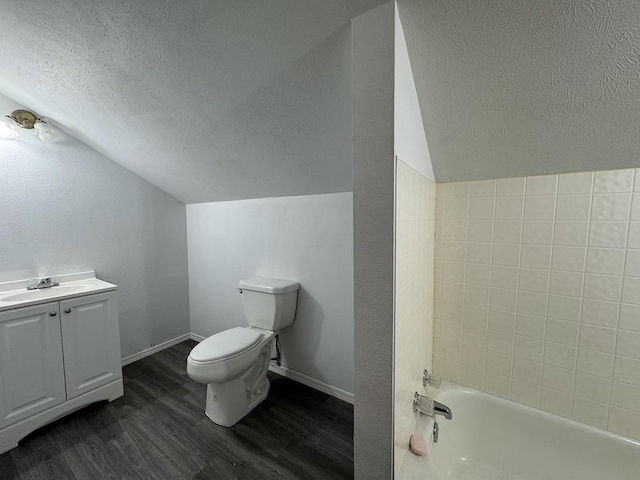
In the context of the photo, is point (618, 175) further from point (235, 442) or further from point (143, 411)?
point (143, 411)

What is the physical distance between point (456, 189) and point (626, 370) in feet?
3.33

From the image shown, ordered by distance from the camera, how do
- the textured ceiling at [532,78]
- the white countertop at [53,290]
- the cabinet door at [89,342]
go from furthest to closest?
the cabinet door at [89,342], the white countertop at [53,290], the textured ceiling at [532,78]

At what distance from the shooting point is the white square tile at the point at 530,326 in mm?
1203

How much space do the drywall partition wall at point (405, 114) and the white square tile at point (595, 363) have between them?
3.53ft

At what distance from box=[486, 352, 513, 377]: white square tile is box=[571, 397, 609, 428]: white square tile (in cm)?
26

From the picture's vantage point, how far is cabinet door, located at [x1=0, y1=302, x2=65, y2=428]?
1402 millimetres

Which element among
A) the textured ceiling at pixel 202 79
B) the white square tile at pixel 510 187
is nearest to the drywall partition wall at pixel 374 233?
the textured ceiling at pixel 202 79

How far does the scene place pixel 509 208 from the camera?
1240 mm

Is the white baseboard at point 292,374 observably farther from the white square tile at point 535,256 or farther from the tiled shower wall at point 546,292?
the white square tile at point 535,256

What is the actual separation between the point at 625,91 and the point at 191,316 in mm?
3255

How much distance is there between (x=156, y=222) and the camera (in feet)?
7.93

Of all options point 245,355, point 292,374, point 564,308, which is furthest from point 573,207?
point 292,374

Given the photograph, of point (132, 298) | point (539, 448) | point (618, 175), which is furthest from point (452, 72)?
point (132, 298)

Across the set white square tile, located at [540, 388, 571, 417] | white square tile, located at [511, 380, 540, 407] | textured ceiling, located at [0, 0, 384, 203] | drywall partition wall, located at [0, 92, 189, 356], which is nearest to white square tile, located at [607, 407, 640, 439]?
white square tile, located at [540, 388, 571, 417]
